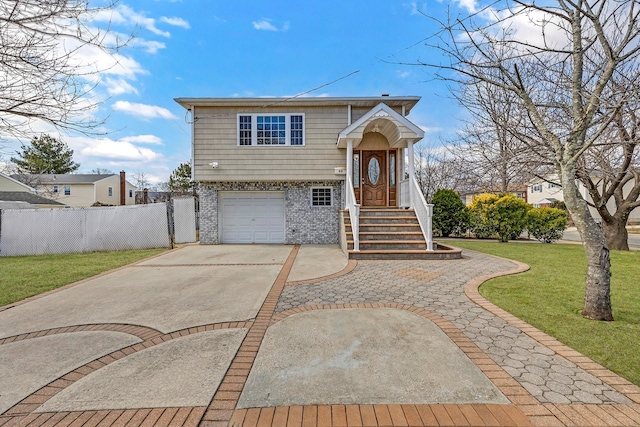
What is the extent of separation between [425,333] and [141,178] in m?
42.9

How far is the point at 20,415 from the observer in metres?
1.98

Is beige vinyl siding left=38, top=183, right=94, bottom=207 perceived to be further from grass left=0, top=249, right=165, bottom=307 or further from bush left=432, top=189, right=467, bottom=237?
bush left=432, top=189, right=467, bottom=237

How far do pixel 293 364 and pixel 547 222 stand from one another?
1365 cm

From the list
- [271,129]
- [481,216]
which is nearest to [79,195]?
[271,129]

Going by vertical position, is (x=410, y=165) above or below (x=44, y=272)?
above

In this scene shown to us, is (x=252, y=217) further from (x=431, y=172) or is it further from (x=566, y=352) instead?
(x=431, y=172)

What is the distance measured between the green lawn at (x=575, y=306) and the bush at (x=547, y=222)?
517 centimetres

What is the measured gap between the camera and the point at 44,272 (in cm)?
691

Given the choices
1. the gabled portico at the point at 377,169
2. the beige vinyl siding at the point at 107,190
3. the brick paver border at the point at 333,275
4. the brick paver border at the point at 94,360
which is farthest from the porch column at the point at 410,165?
the beige vinyl siding at the point at 107,190

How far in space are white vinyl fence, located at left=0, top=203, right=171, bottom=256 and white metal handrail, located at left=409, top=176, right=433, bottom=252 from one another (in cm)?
915

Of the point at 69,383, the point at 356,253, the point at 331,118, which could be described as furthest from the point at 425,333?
the point at 331,118

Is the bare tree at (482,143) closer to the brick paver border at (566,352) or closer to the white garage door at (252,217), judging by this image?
the brick paver border at (566,352)

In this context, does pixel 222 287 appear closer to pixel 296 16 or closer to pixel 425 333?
pixel 425 333

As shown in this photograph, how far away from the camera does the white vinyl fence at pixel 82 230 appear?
10.4 metres
